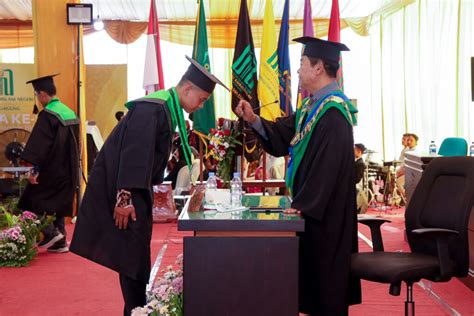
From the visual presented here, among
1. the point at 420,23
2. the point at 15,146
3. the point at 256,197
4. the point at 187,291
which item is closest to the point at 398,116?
the point at 420,23

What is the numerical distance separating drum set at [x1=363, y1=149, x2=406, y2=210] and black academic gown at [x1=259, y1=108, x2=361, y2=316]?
24.6 feet

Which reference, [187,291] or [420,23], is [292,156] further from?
[420,23]

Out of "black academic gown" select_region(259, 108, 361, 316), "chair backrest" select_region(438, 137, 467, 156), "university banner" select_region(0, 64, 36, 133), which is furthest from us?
"university banner" select_region(0, 64, 36, 133)

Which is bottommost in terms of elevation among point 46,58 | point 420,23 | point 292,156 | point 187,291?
point 187,291

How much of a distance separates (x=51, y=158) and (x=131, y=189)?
323 centimetres

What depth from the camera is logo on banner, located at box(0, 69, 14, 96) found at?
9.75m

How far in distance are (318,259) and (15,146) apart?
6.47m

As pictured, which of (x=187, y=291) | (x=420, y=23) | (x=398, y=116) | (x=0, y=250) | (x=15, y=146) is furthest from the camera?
(x=398, y=116)

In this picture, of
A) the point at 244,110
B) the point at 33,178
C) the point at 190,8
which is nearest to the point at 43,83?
the point at 33,178

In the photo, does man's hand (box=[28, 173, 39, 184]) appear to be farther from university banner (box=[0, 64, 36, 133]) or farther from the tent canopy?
the tent canopy

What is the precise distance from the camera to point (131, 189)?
120 inches

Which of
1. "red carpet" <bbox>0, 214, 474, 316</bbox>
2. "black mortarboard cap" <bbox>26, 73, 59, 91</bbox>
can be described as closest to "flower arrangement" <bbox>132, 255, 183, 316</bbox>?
"red carpet" <bbox>0, 214, 474, 316</bbox>

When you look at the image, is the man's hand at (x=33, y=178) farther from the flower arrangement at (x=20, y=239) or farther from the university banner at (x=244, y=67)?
the university banner at (x=244, y=67)

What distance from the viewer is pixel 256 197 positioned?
12.1ft
